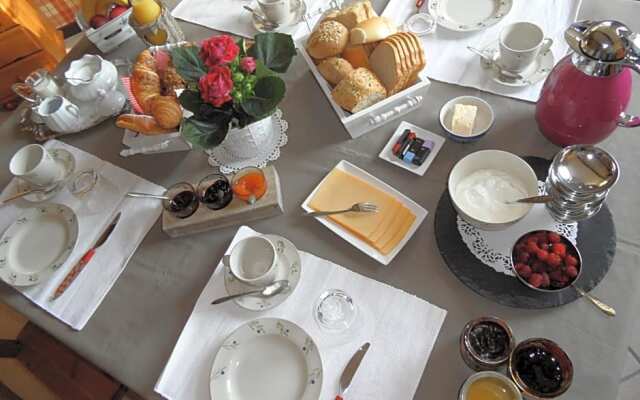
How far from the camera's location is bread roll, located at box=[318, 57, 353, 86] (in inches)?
37.8

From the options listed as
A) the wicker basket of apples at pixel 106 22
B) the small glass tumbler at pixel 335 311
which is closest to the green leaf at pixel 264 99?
the small glass tumbler at pixel 335 311

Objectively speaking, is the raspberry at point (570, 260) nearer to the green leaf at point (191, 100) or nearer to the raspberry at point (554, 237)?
the raspberry at point (554, 237)

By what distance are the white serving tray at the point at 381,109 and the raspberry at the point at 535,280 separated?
0.44 m

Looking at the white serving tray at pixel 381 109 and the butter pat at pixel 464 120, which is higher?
the white serving tray at pixel 381 109

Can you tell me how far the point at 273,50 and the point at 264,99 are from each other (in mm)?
123

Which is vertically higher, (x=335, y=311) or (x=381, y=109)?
(x=381, y=109)

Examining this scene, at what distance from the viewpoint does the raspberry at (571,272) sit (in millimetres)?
707

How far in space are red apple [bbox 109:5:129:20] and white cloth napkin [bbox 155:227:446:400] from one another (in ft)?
2.74

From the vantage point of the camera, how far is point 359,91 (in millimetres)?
910

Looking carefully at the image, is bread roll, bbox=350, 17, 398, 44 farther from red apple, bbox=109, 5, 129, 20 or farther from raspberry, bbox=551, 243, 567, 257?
red apple, bbox=109, 5, 129, 20

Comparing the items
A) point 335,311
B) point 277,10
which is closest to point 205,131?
point 335,311

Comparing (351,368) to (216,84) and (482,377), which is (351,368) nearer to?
(482,377)

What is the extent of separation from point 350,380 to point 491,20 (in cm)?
88

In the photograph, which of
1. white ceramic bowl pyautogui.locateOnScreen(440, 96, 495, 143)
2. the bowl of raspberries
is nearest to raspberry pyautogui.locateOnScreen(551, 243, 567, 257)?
the bowl of raspberries
